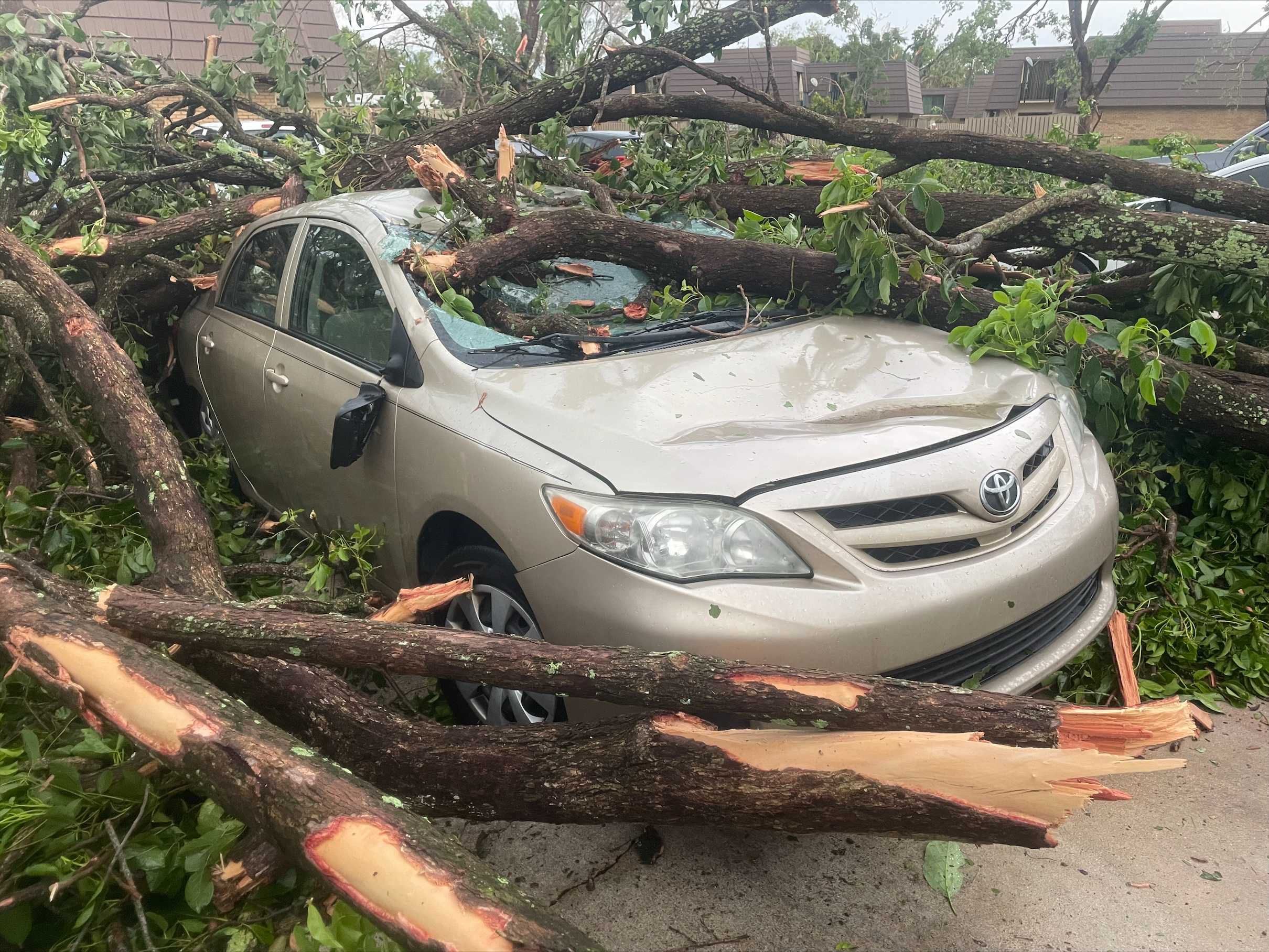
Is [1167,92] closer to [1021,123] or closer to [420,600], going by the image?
[1021,123]

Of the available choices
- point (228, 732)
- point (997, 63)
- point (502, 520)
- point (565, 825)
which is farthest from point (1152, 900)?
point (997, 63)

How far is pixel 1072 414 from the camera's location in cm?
314

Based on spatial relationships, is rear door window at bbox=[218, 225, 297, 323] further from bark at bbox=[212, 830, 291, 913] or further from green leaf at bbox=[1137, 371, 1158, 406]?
green leaf at bbox=[1137, 371, 1158, 406]

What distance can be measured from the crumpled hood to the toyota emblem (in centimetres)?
17

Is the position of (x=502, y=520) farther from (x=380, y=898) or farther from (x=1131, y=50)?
(x=1131, y=50)

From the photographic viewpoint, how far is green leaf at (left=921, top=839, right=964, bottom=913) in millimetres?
2381

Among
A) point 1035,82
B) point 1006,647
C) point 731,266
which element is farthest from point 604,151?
point 1035,82

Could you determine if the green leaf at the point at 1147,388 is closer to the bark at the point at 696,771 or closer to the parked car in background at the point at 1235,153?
the bark at the point at 696,771

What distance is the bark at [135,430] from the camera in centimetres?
Result: 299

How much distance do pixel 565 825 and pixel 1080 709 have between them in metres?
1.39

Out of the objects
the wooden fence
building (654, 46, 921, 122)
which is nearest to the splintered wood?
building (654, 46, 921, 122)

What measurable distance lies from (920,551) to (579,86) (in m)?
4.16

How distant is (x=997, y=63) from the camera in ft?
139

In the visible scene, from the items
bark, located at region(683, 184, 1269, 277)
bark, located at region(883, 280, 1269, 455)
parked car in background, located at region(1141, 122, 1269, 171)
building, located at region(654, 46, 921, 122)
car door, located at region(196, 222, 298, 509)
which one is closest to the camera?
bark, located at region(883, 280, 1269, 455)
